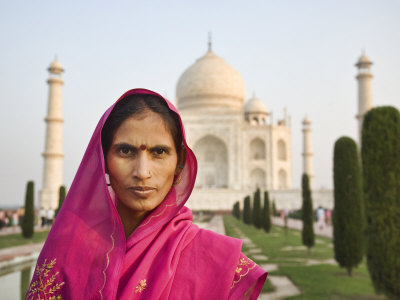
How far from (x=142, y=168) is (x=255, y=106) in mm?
25246

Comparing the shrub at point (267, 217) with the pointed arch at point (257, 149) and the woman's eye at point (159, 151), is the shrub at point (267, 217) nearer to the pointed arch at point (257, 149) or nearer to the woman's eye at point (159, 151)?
the woman's eye at point (159, 151)

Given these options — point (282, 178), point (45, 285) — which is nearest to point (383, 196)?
point (45, 285)

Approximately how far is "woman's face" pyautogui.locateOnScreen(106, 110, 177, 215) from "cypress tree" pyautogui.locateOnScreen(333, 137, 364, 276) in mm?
4814

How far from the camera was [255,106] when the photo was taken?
25.7 metres

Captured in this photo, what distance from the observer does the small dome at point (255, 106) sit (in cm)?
2566

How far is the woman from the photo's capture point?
2.75 feet

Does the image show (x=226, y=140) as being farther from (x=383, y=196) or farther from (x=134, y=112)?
(x=134, y=112)

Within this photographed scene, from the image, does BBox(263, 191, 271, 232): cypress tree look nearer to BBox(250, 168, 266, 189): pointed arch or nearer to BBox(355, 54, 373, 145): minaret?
BBox(355, 54, 373, 145): minaret

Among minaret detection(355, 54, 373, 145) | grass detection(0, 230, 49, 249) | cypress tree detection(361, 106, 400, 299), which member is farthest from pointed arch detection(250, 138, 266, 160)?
cypress tree detection(361, 106, 400, 299)

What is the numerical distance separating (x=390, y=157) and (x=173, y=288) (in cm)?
384

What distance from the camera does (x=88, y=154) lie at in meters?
0.92

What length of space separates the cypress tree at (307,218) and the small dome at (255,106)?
59.2 feet

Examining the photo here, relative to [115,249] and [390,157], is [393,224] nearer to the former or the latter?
[390,157]

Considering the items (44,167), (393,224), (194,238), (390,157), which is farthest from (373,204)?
(44,167)
